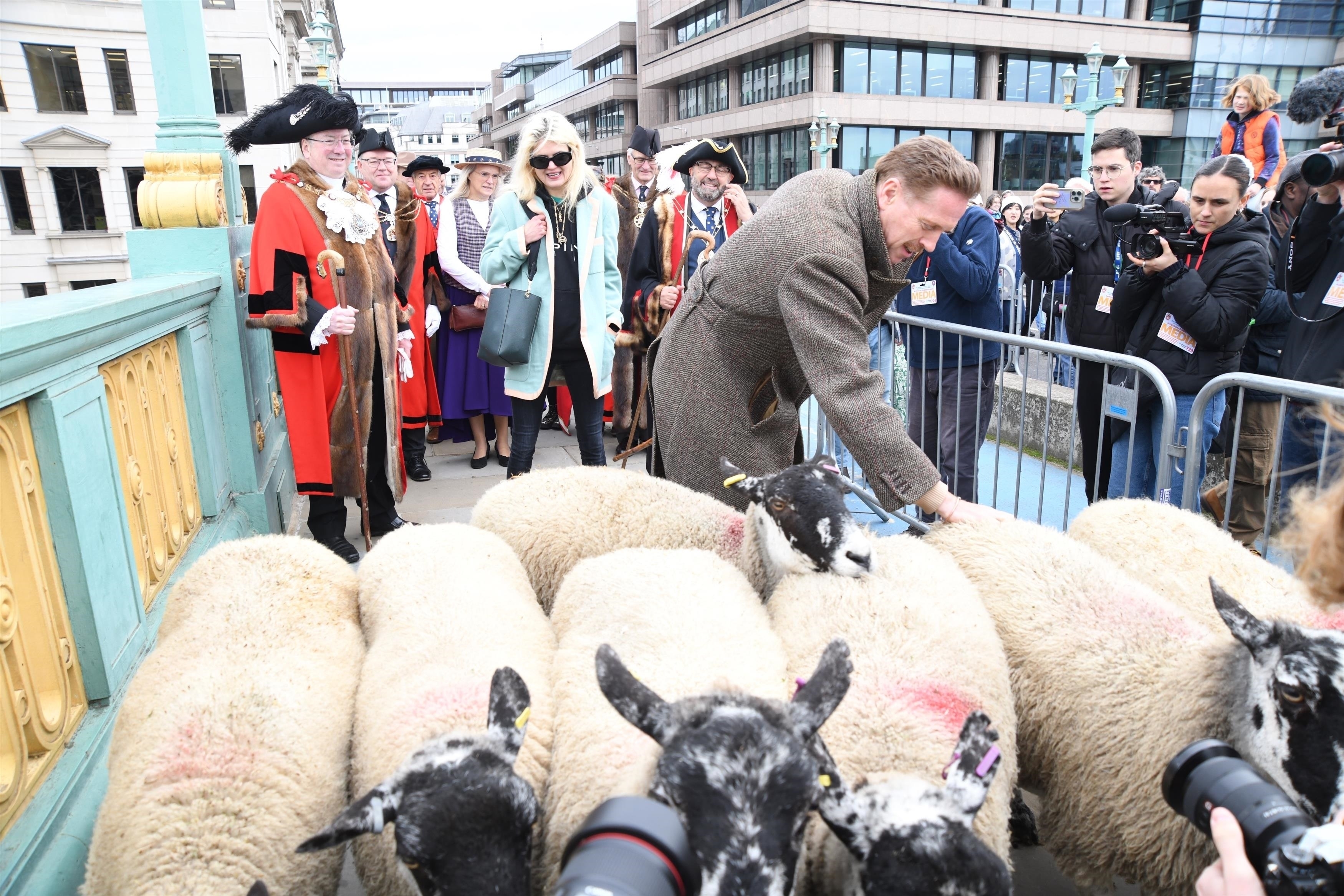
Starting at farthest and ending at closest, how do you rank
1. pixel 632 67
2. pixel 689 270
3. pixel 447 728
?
pixel 632 67 < pixel 689 270 < pixel 447 728

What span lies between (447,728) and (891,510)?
4.60 feet

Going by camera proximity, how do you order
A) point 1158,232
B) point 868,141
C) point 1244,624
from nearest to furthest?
point 1244,624, point 1158,232, point 868,141

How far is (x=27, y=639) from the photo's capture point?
1869 millimetres

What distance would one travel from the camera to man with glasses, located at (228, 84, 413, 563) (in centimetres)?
373

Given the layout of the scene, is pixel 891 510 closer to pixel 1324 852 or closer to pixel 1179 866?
pixel 1179 866

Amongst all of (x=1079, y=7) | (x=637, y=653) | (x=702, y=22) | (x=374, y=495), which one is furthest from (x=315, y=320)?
(x=702, y=22)

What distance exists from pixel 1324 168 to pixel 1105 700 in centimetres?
270

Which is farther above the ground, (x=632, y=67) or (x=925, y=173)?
(x=632, y=67)

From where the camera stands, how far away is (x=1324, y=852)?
1084mm

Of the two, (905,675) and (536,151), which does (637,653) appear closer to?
(905,675)

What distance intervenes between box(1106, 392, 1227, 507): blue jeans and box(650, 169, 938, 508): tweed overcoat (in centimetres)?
191

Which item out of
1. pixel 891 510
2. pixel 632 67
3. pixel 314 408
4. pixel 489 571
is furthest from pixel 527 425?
pixel 632 67

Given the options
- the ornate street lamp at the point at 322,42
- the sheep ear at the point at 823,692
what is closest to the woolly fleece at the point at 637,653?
the sheep ear at the point at 823,692

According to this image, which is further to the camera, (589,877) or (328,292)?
(328,292)
